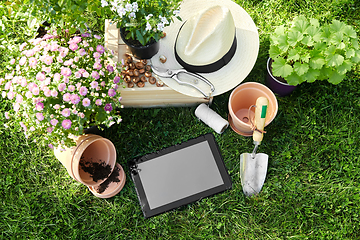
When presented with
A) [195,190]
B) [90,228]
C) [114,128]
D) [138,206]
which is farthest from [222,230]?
[114,128]

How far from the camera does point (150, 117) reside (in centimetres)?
263

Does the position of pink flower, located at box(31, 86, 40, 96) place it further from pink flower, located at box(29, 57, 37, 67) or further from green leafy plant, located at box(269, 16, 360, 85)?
green leafy plant, located at box(269, 16, 360, 85)

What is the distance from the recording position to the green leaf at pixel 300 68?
2.11 meters

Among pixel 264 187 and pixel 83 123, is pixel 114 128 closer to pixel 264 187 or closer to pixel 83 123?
pixel 83 123

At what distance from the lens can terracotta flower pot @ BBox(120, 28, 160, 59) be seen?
2.04 metres

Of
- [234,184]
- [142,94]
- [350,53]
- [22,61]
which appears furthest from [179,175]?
[350,53]

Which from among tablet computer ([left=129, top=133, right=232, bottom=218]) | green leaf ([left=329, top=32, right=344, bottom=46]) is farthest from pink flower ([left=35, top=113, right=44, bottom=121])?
green leaf ([left=329, top=32, right=344, bottom=46])

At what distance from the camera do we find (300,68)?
2117 mm

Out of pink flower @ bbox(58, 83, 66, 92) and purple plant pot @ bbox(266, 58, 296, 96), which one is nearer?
pink flower @ bbox(58, 83, 66, 92)

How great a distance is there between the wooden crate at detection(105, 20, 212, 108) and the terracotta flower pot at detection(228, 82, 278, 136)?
0.73ft

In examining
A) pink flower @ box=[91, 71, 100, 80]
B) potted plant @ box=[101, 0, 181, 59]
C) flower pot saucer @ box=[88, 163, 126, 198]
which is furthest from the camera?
flower pot saucer @ box=[88, 163, 126, 198]

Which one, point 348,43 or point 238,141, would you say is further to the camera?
point 238,141

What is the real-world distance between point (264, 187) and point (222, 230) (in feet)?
1.57

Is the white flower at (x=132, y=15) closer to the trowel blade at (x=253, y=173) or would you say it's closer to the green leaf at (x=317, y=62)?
the green leaf at (x=317, y=62)
